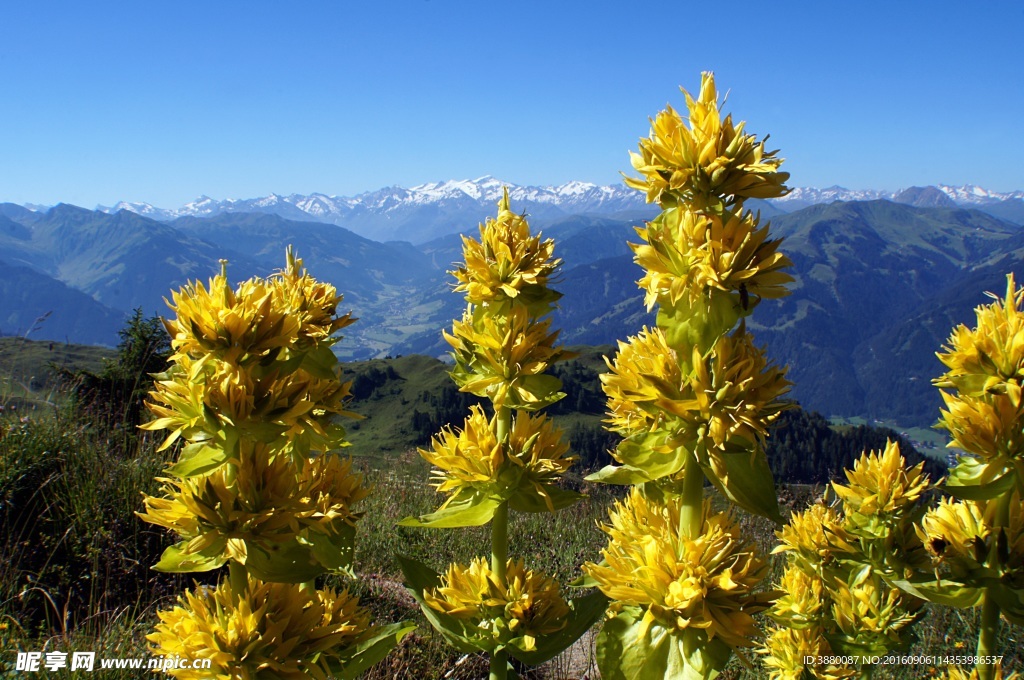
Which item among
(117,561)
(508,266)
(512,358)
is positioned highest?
(508,266)

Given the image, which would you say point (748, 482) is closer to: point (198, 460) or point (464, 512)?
point (464, 512)

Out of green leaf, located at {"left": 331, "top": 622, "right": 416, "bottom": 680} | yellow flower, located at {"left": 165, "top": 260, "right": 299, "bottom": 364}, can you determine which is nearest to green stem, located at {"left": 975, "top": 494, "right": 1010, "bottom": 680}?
green leaf, located at {"left": 331, "top": 622, "right": 416, "bottom": 680}

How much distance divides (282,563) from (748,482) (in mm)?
1266

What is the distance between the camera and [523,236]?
2266mm

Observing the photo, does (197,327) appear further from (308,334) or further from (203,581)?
(203,581)

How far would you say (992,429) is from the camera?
2.19 m

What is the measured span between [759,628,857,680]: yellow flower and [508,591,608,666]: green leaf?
1.01 meters

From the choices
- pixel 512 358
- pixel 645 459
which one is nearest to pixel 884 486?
pixel 645 459

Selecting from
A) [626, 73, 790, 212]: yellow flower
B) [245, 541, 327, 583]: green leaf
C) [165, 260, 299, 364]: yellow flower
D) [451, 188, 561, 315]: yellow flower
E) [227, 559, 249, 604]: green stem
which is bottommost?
[227, 559, 249, 604]: green stem

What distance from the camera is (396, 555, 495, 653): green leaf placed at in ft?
7.02

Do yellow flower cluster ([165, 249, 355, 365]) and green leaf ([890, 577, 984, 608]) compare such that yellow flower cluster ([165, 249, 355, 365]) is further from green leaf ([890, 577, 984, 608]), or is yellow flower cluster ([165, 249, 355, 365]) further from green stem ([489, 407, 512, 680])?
green leaf ([890, 577, 984, 608])

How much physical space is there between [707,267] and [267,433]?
123 centimetres

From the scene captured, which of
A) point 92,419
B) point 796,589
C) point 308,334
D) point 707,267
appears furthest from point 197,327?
point 92,419

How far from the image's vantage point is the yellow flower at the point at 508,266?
2.18m
